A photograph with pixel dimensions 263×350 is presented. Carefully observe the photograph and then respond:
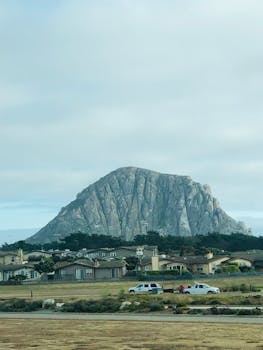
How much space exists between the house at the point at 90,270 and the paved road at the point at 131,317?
57158 millimetres

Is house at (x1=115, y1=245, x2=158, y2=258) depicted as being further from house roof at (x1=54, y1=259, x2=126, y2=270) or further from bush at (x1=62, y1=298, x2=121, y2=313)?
bush at (x1=62, y1=298, x2=121, y2=313)

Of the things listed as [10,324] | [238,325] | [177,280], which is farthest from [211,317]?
[177,280]

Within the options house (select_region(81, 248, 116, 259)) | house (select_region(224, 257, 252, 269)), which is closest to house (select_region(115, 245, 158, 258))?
house (select_region(81, 248, 116, 259))

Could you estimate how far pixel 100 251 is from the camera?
486 ft

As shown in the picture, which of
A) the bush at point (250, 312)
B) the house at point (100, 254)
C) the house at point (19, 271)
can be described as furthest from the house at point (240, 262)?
the bush at point (250, 312)

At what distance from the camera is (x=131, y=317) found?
134 feet

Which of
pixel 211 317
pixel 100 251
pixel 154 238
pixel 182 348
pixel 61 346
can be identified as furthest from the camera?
pixel 154 238

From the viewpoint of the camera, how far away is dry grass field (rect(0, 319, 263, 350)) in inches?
1048

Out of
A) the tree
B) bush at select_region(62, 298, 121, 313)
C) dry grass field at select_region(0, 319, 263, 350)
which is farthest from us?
the tree

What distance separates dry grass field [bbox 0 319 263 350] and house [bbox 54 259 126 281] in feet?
225

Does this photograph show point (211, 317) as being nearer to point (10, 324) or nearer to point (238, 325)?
point (238, 325)

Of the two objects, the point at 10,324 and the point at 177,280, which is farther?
the point at 177,280

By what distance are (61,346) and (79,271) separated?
81.3 metres

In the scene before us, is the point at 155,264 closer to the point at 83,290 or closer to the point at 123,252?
the point at 123,252
